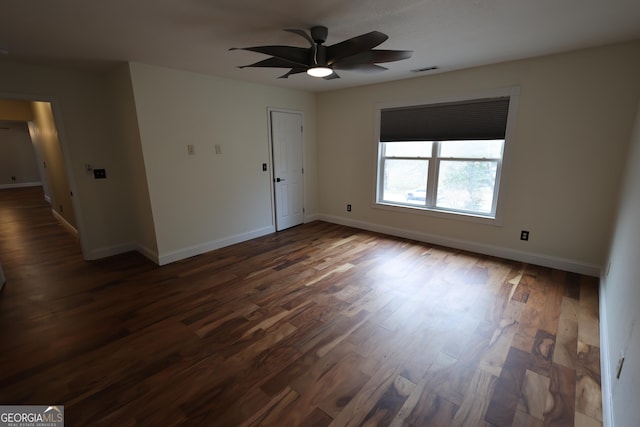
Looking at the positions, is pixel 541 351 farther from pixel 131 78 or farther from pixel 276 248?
pixel 131 78

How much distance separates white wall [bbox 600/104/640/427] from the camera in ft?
4.25

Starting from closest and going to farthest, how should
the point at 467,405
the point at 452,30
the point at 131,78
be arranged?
the point at 467,405 < the point at 452,30 < the point at 131,78

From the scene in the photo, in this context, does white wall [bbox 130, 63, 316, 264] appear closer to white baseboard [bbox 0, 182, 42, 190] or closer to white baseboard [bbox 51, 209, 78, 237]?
white baseboard [bbox 51, 209, 78, 237]

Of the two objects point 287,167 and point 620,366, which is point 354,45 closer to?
point 620,366

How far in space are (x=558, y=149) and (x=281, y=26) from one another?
10.4 feet

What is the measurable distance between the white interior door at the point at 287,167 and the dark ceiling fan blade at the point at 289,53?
249 cm

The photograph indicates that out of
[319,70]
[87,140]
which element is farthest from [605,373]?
[87,140]

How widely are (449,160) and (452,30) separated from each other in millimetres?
1930

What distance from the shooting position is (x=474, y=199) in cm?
389

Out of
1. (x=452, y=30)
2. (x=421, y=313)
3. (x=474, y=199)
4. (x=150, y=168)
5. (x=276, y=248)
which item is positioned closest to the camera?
(x=452, y=30)

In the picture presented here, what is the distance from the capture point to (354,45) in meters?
1.97

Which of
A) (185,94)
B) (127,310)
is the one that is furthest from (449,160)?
(127,310)

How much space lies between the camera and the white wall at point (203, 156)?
3373 mm

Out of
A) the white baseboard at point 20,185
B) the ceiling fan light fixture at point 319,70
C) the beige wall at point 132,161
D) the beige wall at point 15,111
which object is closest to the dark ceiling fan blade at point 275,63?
the ceiling fan light fixture at point 319,70
